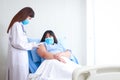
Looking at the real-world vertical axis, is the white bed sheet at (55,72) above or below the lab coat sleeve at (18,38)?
below

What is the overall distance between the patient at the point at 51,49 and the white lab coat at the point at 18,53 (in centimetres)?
20

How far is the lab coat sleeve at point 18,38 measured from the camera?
260cm

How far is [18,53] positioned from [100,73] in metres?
1.58

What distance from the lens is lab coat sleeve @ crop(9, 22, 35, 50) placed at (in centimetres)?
260

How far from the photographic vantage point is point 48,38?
302cm

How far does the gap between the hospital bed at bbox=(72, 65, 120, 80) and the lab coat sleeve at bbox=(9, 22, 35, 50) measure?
1.49m

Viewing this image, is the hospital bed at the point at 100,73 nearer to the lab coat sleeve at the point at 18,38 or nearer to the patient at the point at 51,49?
the patient at the point at 51,49

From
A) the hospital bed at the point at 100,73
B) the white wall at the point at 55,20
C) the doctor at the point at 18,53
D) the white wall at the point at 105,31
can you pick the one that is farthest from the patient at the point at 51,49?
the hospital bed at the point at 100,73

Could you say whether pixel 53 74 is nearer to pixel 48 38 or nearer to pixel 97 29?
pixel 48 38

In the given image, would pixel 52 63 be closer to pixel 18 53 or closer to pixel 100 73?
pixel 18 53

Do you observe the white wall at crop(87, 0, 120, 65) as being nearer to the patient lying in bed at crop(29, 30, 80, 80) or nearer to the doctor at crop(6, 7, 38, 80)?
the patient lying in bed at crop(29, 30, 80, 80)

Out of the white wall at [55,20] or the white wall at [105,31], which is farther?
the white wall at [105,31]

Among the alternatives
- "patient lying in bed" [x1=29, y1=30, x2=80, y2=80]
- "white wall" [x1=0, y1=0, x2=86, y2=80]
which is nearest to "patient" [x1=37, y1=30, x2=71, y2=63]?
"patient lying in bed" [x1=29, y1=30, x2=80, y2=80]

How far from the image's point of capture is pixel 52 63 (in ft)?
7.72
